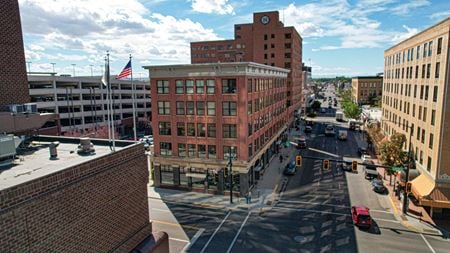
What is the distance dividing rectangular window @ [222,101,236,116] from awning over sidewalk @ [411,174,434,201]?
69.7 ft

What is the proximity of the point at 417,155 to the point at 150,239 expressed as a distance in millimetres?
32584

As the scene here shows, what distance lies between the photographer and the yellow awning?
28453mm

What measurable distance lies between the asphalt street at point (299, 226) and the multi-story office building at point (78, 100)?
154ft

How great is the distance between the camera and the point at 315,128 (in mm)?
89125

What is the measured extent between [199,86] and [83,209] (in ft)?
84.2

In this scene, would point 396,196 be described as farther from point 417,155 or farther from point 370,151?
point 370,151

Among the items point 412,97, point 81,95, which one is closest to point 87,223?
point 412,97

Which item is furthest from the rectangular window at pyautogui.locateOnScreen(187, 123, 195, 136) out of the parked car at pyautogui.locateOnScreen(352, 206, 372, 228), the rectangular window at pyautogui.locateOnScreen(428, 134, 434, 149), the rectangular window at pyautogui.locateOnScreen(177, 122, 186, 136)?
the rectangular window at pyautogui.locateOnScreen(428, 134, 434, 149)

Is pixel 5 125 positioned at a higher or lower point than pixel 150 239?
higher

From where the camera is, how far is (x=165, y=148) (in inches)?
1561

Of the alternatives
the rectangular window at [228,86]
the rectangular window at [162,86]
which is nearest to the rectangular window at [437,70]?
the rectangular window at [228,86]

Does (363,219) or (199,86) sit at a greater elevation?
(199,86)

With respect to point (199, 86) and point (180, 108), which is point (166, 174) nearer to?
point (180, 108)

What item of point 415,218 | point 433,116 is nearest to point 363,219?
point 415,218
